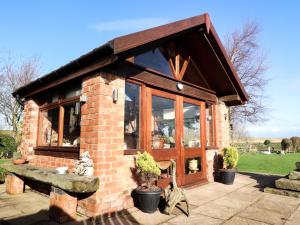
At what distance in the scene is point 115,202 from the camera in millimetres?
5059

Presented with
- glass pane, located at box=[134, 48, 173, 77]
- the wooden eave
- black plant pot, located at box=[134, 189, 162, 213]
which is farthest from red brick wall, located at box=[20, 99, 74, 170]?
glass pane, located at box=[134, 48, 173, 77]

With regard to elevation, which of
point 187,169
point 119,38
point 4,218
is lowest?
point 4,218

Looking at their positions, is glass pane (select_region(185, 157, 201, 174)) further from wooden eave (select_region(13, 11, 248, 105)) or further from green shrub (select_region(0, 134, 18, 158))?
green shrub (select_region(0, 134, 18, 158))

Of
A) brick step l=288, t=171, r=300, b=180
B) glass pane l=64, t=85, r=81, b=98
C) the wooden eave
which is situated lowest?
brick step l=288, t=171, r=300, b=180

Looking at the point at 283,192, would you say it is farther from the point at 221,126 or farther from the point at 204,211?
the point at 221,126

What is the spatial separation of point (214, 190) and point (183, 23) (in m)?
4.67

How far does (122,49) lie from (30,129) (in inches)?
185

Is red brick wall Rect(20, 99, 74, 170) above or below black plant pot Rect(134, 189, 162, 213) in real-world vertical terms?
above

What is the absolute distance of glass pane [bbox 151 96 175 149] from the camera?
647 centimetres

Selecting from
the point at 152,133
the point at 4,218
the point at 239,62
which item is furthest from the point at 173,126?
the point at 239,62

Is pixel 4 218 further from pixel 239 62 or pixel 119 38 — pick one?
pixel 239 62

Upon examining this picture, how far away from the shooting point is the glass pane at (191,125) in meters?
7.56

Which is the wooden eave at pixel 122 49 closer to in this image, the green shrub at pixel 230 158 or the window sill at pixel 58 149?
the window sill at pixel 58 149

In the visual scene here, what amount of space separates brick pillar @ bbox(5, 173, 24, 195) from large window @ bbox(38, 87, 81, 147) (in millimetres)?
1131
